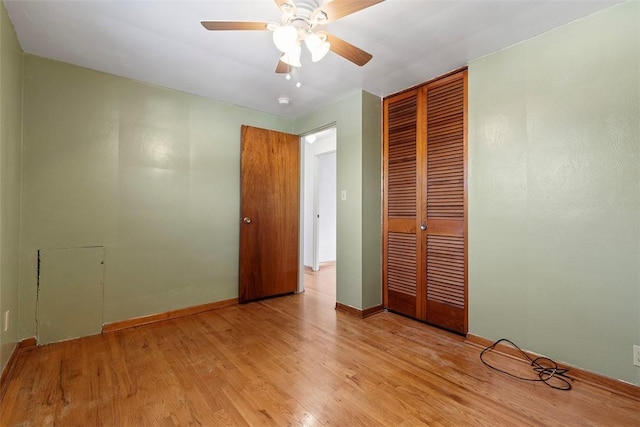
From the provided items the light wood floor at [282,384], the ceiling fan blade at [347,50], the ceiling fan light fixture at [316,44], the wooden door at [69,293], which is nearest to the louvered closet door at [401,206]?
the light wood floor at [282,384]

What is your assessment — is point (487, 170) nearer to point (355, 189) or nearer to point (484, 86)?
point (484, 86)

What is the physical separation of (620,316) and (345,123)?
8.66 feet

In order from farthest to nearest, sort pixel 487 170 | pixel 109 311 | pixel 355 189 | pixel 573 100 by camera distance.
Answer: pixel 355 189 → pixel 109 311 → pixel 487 170 → pixel 573 100

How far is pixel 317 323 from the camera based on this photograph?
2.79 meters

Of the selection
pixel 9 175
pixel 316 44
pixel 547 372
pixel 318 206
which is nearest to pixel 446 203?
pixel 547 372

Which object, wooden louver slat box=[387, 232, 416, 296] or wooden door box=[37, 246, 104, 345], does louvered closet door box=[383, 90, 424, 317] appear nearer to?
wooden louver slat box=[387, 232, 416, 296]

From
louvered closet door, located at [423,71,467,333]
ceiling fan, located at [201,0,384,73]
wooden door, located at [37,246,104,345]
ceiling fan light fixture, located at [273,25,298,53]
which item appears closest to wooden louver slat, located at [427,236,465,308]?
louvered closet door, located at [423,71,467,333]

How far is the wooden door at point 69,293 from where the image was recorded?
2.30 meters

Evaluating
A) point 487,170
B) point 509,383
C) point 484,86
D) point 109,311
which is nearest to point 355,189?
point 487,170

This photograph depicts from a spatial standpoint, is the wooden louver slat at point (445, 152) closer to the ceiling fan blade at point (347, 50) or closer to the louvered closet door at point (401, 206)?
the louvered closet door at point (401, 206)

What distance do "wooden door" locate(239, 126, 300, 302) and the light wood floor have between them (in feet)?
3.07

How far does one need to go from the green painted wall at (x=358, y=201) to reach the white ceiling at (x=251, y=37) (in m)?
0.35

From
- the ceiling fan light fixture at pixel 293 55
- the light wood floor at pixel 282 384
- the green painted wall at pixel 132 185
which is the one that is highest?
the ceiling fan light fixture at pixel 293 55

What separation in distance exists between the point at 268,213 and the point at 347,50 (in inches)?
87.7
